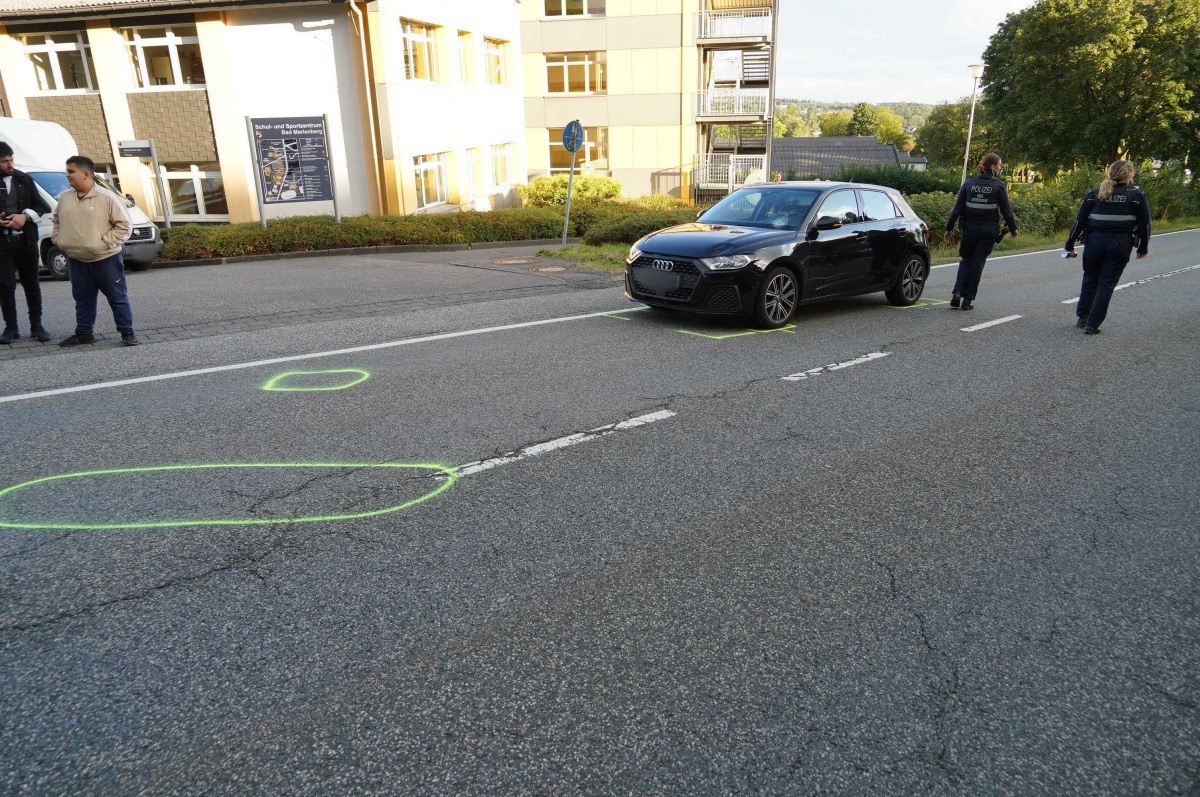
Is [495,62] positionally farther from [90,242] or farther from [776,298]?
[90,242]

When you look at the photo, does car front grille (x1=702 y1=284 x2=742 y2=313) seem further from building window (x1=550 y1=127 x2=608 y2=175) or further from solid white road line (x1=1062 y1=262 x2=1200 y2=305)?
building window (x1=550 y1=127 x2=608 y2=175)

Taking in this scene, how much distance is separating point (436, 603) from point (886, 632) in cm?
190

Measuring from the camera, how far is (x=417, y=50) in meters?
23.4

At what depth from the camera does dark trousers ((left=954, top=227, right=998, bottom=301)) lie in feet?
34.3

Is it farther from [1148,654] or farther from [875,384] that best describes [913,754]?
[875,384]

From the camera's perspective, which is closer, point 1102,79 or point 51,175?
point 51,175

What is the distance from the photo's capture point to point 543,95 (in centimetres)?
3625

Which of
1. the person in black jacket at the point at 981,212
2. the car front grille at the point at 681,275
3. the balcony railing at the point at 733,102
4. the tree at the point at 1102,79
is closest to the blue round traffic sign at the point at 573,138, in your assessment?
the car front grille at the point at 681,275

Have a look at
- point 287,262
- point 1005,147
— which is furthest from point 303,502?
point 1005,147

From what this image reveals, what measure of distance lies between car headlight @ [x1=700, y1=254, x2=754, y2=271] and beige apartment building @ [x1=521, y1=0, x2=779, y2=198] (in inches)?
1074

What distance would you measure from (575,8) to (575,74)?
8.88 feet

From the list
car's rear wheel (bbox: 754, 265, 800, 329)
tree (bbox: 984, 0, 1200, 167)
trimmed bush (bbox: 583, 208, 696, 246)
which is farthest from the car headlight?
tree (bbox: 984, 0, 1200, 167)

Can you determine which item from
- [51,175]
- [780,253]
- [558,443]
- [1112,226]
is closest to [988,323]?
[1112,226]

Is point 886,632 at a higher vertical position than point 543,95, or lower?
lower
